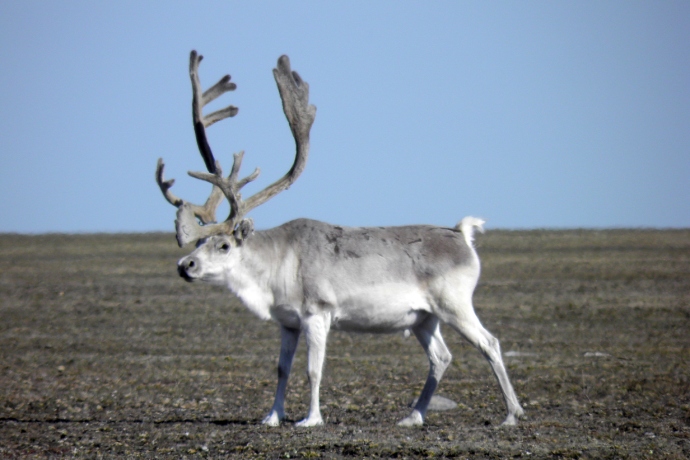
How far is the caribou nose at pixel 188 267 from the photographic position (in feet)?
37.8

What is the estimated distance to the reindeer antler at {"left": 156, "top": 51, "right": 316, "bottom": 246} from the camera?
1177cm

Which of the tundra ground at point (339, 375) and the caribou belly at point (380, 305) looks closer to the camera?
the tundra ground at point (339, 375)

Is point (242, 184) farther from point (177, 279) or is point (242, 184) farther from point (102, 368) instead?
point (177, 279)

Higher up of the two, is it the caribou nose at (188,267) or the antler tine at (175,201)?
the antler tine at (175,201)

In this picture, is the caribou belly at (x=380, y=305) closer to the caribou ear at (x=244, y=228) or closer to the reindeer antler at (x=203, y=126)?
the caribou ear at (x=244, y=228)

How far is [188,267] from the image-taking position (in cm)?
1155

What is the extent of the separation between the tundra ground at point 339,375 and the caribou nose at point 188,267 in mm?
1782

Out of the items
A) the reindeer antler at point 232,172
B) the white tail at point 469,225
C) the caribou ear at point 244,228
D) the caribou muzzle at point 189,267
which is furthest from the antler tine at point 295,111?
the white tail at point 469,225

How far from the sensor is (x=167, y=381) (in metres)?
15.6

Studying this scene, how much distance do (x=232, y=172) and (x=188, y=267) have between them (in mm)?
1301

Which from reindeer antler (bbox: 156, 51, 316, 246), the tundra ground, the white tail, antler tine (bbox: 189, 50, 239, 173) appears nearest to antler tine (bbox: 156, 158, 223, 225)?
reindeer antler (bbox: 156, 51, 316, 246)

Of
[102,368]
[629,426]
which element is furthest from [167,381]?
[629,426]

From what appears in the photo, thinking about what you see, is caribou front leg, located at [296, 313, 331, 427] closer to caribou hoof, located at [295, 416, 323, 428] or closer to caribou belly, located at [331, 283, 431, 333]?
caribou hoof, located at [295, 416, 323, 428]

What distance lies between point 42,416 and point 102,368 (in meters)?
4.72
